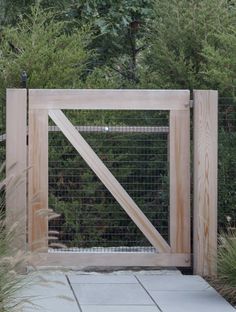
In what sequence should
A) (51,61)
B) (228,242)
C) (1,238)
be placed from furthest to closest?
(51,61) < (228,242) < (1,238)

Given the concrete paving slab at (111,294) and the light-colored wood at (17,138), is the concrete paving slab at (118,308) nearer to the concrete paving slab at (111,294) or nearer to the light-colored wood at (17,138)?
the concrete paving slab at (111,294)

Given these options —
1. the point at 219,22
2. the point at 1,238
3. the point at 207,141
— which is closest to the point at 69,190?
the point at 207,141

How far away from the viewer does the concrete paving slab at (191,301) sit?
798cm

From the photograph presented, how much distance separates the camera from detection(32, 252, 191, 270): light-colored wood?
9.70 metres

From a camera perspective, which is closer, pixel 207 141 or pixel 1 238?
pixel 1 238

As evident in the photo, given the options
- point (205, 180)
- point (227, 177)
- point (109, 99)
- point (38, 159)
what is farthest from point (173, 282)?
point (109, 99)

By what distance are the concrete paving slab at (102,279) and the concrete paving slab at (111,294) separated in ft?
0.57

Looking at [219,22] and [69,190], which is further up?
[219,22]

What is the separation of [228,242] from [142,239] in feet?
4.80

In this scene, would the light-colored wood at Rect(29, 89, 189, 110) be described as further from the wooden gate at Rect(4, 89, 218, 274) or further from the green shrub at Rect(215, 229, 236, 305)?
the green shrub at Rect(215, 229, 236, 305)

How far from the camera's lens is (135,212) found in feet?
32.1

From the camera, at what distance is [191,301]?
8.31 m

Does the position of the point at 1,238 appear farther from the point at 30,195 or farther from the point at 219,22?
the point at 219,22

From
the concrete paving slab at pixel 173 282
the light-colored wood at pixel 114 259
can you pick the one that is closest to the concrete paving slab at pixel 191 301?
the concrete paving slab at pixel 173 282
